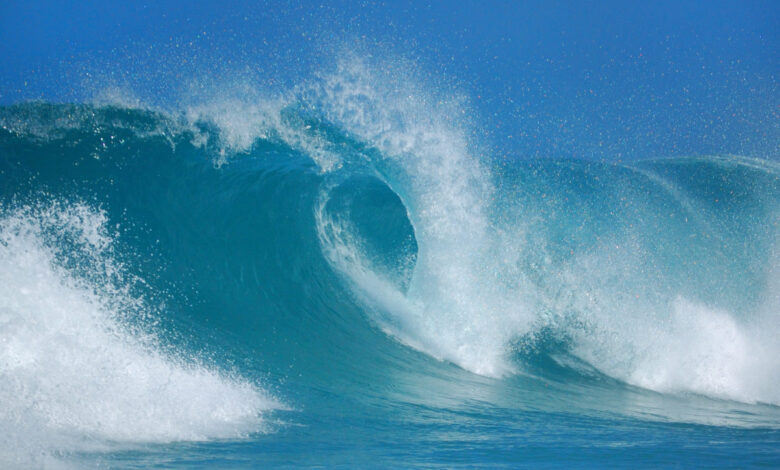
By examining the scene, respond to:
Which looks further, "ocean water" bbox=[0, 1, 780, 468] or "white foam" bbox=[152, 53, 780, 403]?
"white foam" bbox=[152, 53, 780, 403]

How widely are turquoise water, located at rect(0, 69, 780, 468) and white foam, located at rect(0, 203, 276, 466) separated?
2cm

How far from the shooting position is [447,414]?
13.2ft

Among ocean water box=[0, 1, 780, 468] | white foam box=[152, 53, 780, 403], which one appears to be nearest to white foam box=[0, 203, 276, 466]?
ocean water box=[0, 1, 780, 468]

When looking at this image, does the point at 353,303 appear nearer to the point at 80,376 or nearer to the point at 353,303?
the point at 353,303

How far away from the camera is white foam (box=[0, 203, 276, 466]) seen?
2.75 metres

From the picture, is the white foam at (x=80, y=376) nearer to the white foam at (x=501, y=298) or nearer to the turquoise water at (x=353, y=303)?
the turquoise water at (x=353, y=303)

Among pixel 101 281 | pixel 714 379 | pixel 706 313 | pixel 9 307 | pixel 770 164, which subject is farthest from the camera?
pixel 770 164

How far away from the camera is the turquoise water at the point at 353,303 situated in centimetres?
312

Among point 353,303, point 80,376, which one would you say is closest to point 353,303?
point 353,303

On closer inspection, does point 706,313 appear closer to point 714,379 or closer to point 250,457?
point 714,379

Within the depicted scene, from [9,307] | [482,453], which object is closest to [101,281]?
[9,307]

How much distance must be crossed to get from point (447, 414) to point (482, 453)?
0.94 metres

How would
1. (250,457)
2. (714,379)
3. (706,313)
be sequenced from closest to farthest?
(250,457) → (714,379) → (706,313)

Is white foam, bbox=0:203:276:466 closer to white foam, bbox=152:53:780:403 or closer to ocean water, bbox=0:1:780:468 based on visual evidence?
ocean water, bbox=0:1:780:468
